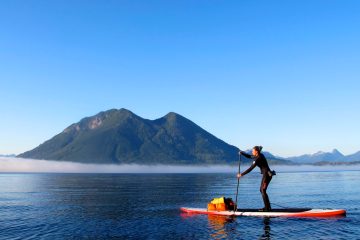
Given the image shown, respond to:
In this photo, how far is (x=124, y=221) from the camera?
108ft

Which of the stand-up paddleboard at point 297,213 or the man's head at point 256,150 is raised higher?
the man's head at point 256,150

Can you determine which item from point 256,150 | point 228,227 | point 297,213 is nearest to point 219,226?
point 228,227

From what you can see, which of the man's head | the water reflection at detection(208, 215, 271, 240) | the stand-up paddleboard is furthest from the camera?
the stand-up paddleboard

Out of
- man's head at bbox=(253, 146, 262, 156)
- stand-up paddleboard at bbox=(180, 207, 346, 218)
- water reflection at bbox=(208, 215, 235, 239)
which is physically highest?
man's head at bbox=(253, 146, 262, 156)

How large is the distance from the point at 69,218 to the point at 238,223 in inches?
634

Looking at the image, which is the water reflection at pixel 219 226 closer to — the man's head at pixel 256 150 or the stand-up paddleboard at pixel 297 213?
the stand-up paddleboard at pixel 297 213

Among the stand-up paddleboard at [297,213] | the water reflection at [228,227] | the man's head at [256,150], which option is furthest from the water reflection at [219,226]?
the man's head at [256,150]

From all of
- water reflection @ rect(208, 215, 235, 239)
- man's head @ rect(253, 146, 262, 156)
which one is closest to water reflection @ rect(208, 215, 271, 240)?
water reflection @ rect(208, 215, 235, 239)

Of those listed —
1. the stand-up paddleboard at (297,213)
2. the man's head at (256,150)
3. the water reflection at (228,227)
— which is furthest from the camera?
the stand-up paddleboard at (297,213)

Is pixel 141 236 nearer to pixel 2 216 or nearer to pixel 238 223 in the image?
pixel 238 223

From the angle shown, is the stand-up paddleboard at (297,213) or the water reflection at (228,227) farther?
the stand-up paddleboard at (297,213)

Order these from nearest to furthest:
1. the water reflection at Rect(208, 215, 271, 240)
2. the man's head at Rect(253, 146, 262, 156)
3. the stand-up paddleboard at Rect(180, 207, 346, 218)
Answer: the water reflection at Rect(208, 215, 271, 240)
the man's head at Rect(253, 146, 262, 156)
the stand-up paddleboard at Rect(180, 207, 346, 218)

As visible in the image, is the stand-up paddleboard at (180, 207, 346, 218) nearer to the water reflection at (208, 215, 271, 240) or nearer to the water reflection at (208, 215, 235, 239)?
the water reflection at (208, 215, 271, 240)

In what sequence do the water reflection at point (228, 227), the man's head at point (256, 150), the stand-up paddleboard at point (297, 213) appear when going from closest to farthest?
the water reflection at point (228, 227), the man's head at point (256, 150), the stand-up paddleboard at point (297, 213)
